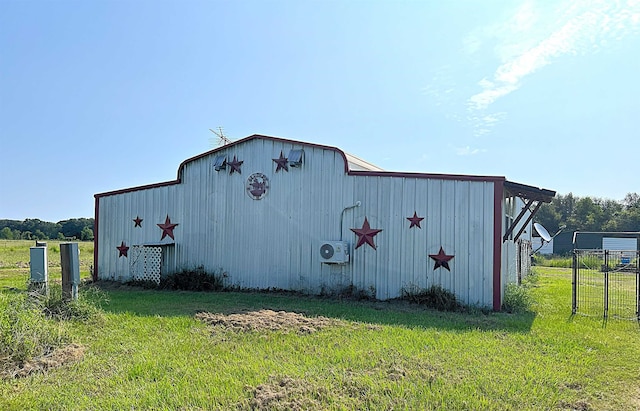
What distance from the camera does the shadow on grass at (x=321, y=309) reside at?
774 cm

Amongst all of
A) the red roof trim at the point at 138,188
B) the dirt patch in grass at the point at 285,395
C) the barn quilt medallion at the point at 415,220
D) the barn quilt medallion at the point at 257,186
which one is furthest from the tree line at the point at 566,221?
the dirt patch in grass at the point at 285,395

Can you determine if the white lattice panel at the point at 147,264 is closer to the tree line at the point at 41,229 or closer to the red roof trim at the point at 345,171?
the red roof trim at the point at 345,171

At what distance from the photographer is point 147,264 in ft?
43.2

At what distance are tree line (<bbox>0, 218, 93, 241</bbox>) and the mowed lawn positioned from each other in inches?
2304

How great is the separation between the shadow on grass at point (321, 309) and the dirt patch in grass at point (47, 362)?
7.79 feet

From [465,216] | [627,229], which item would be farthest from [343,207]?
[627,229]

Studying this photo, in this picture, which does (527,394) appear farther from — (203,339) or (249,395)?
(203,339)

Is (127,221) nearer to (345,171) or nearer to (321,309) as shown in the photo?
(345,171)

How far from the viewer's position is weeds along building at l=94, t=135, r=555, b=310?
9.74 metres

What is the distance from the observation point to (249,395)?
A: 164 inches

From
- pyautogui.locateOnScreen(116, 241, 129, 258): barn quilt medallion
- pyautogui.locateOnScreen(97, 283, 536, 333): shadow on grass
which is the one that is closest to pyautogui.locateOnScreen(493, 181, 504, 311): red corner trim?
pyautogui.locateOnScreen(97, 283, 536, 333): shadow on grass

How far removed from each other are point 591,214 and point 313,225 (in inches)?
2307

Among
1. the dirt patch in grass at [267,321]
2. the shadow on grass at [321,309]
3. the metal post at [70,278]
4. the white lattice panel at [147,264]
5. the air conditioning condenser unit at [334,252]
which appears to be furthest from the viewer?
the white lattice panel at [147,264]

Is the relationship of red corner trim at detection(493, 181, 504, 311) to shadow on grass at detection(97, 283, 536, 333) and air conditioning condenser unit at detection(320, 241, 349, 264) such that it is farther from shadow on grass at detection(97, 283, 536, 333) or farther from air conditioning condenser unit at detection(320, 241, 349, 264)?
air conditioning condenser unit at detection(320, 241, 349, 264)
